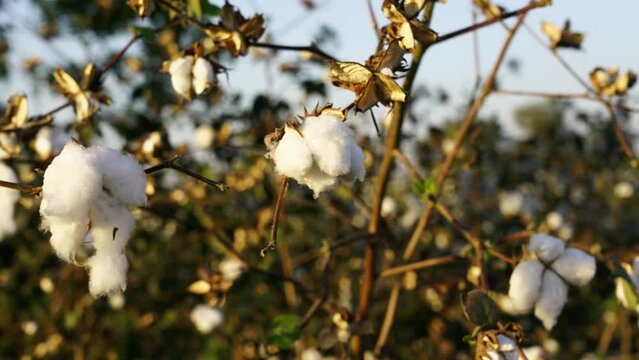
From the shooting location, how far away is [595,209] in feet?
14.9

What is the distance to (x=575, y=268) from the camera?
1.13m

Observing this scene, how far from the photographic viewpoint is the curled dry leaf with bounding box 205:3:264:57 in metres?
1.14

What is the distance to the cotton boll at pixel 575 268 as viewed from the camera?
1.13 m

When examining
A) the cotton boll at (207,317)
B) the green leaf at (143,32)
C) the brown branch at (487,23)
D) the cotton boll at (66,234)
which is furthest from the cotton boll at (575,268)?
the cotton boll at (207,317)

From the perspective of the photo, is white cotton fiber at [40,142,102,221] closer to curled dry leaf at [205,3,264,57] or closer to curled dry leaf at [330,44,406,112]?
curled dry leaf at [330,44,406,112]

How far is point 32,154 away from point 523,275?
123 cm

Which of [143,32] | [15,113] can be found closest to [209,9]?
[143,32]

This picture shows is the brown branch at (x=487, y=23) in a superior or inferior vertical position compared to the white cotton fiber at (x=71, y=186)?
superior

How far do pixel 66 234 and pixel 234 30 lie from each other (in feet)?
1.71

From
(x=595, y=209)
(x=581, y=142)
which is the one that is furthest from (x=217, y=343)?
(x=595, y=209)

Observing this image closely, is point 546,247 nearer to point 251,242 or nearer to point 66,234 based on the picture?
point 66,234

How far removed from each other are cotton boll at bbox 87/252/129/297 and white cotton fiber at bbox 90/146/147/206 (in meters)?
0.08

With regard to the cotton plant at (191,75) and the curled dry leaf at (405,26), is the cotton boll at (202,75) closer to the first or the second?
the cotton plant at (191,75)

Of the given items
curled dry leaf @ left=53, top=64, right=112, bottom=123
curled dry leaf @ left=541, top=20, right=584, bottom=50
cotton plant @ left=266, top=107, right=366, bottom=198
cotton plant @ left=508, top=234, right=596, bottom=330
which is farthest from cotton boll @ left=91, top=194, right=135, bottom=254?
curled dry leaf @ left=541, top=20, right=584, bottom=50
